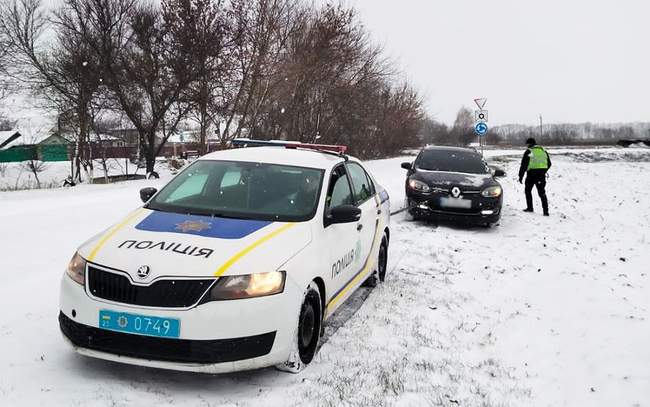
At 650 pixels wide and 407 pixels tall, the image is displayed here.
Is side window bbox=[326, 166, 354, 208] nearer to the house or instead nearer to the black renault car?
the black renault car

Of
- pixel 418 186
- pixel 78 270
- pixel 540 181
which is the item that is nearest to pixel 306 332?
pixel 78 270

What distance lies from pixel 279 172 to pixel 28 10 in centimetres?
2791

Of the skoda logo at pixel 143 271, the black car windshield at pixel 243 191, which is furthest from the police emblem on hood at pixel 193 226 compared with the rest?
the skoda logo at pixel 143 271

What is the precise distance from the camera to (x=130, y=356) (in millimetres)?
3297

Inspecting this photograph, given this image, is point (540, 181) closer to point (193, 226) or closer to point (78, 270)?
point (193, 226)

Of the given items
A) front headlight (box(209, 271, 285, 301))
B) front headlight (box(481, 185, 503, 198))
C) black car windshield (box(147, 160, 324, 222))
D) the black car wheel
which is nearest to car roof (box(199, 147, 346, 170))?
black car windshield (box(147, 160, 324, 222))

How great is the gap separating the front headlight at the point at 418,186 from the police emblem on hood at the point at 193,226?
708 cm

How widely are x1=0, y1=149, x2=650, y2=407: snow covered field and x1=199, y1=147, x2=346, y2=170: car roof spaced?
1.53 m

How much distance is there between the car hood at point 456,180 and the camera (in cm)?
1023

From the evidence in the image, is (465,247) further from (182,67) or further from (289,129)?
(289,129)

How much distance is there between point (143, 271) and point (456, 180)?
8025mm

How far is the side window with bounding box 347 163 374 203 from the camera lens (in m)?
5.54

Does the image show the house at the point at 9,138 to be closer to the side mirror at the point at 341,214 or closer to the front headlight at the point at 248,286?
the side mirror at the point at 341,214

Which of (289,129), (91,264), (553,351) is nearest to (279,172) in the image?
(91,264)
